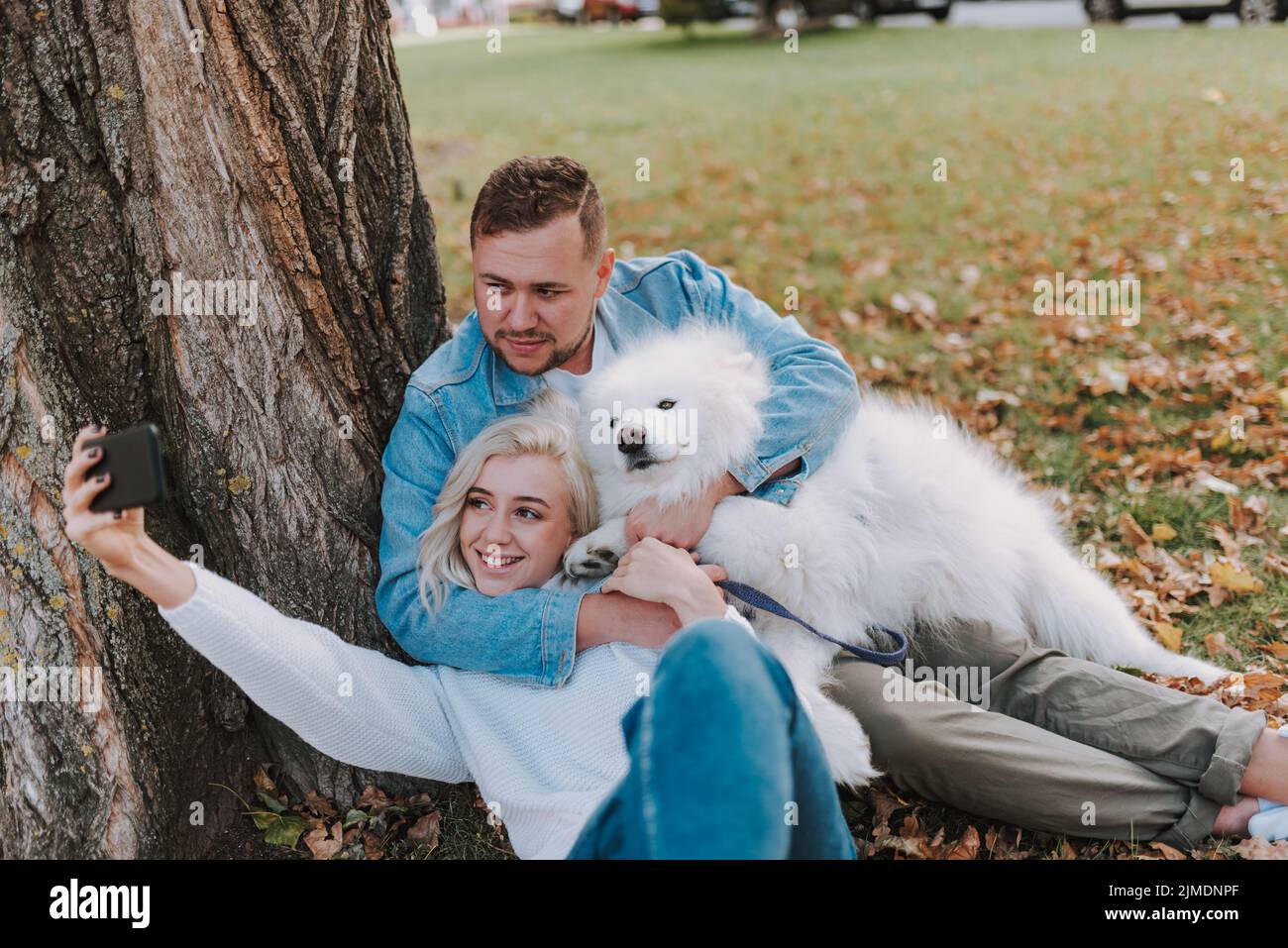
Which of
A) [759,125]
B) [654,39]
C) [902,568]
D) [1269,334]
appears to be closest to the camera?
[902,568]

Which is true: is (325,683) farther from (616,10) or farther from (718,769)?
(616,10)

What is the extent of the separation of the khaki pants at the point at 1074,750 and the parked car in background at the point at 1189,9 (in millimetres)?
13812

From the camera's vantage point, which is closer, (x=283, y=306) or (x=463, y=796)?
(x=283, y=306)

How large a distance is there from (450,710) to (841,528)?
128 centimetres

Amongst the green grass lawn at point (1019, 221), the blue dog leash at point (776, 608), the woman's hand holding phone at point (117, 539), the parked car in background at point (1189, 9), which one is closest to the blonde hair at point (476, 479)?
the blue dog leash at point (776, 608)

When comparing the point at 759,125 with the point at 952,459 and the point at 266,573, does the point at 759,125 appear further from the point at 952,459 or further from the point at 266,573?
the point at 266,573

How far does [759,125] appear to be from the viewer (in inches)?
483

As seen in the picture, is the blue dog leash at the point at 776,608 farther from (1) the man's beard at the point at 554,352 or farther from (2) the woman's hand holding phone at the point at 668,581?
(1) the man's beard at the point at 554,352

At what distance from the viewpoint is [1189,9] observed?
15742 mm

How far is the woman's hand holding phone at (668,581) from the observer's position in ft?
9.22
